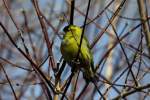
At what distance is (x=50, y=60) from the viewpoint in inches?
109

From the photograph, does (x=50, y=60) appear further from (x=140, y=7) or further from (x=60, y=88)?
(x=140, y=7)

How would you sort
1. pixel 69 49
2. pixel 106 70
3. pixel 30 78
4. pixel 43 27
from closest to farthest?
1. pixel 43 27
2. pixel 69 49
3. pixel 30 78
4. pixel 106 70

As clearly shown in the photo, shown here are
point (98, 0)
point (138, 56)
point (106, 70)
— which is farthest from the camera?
point (98, 0)

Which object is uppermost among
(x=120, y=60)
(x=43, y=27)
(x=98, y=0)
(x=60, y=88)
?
(x=98, y=0)

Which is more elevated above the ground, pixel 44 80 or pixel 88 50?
pixel 88 50

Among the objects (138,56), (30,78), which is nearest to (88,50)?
(138,56)

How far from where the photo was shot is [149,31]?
3.21 metres

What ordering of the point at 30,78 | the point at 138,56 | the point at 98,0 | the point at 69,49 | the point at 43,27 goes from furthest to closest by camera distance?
the point at 98,0, the point at 30,78, the point at 69,49, the point at 138,56, the point at 43,27

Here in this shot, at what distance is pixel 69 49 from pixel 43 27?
534 millimetres

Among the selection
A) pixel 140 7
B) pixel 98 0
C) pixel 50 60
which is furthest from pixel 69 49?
pixel 98 0

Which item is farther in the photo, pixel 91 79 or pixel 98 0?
pixel 98 0

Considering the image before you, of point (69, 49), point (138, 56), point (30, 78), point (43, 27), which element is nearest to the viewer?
point (43, 27)

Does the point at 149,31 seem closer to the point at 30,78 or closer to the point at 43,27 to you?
the point at 43,27

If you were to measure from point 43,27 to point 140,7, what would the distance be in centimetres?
97
